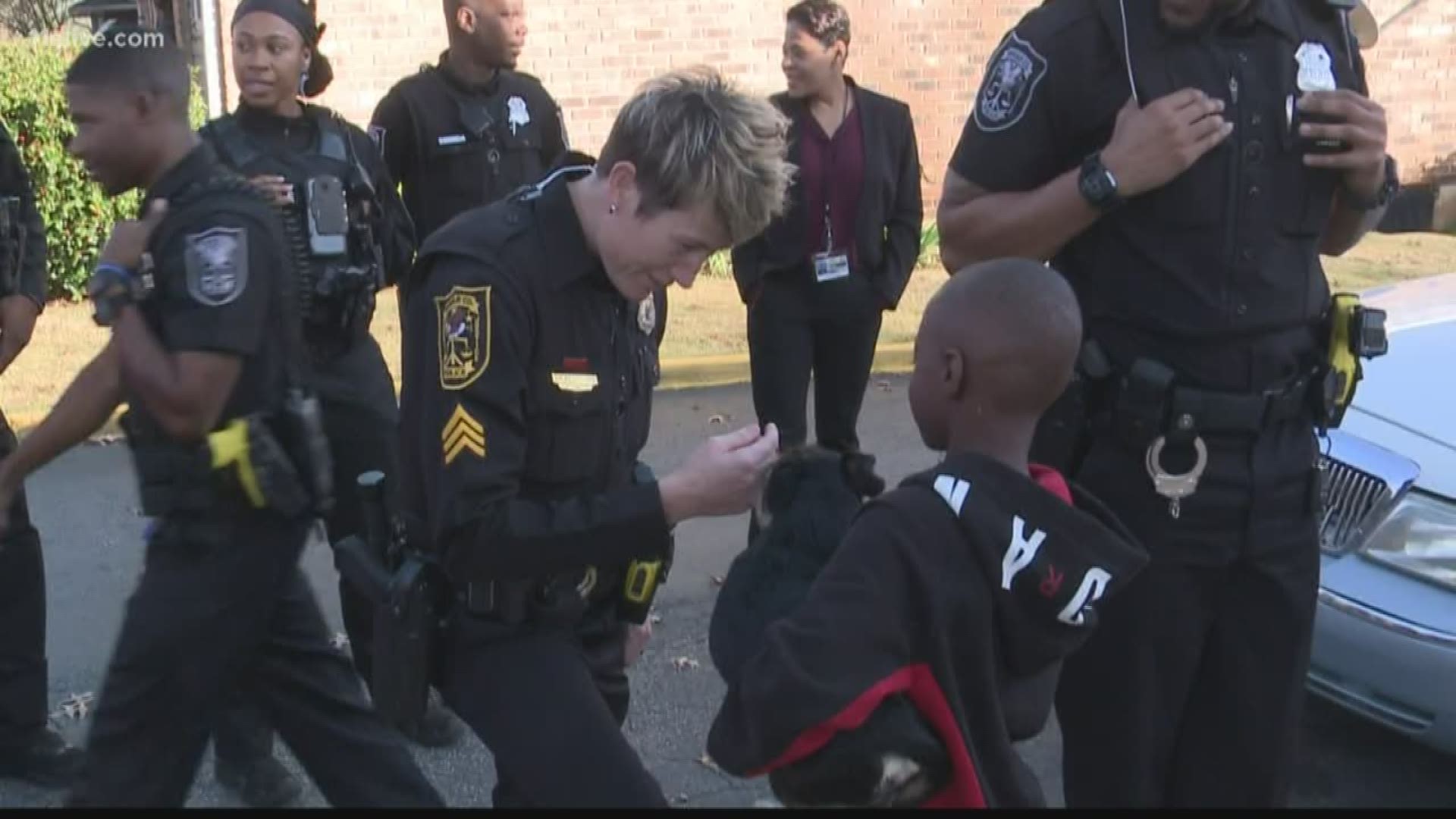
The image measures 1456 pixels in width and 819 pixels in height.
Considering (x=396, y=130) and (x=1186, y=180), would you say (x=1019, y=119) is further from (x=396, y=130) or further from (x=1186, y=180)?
(x=396, y=130)

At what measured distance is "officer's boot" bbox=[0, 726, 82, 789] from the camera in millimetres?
4105

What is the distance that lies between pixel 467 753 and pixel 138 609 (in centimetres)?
143

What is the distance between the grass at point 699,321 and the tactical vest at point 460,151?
2.76 m

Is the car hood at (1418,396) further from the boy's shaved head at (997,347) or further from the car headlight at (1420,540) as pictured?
the boy's shaved head at (997,347)

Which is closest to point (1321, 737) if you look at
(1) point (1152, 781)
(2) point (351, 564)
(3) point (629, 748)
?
(1) point (1152, 781)

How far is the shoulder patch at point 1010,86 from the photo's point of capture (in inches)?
112

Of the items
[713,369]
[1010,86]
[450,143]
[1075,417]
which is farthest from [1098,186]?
[713,369]

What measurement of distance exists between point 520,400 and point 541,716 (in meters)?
0.50

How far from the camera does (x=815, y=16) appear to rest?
6062mm

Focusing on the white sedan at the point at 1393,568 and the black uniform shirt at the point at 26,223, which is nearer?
the white sedan at the point at 1393,568

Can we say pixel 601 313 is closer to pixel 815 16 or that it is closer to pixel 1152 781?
pixel 1152 781

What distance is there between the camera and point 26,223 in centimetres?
422

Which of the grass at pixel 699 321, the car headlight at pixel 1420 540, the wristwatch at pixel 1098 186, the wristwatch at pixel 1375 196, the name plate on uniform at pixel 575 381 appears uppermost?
the wristwatch at pixel 1098 186

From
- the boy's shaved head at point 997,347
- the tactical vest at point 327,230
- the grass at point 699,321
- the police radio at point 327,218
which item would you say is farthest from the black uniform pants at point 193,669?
the grass at point 699,321
